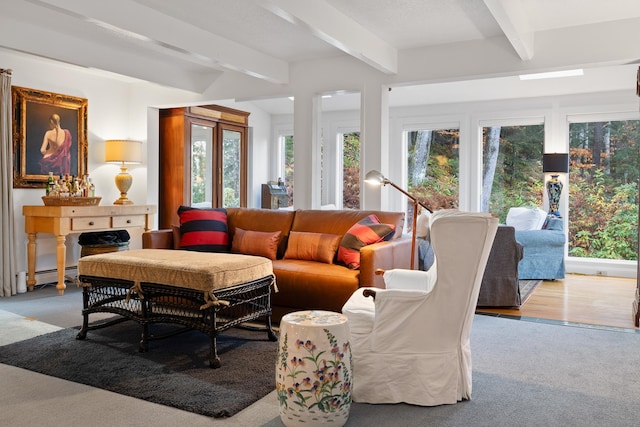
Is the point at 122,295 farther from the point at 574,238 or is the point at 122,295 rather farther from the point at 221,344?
the point at 574,238

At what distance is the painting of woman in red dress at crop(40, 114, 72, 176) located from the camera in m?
5.55

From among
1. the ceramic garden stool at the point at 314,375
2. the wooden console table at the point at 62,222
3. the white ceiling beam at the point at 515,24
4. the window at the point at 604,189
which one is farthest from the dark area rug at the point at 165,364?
the window at the point at 604,189

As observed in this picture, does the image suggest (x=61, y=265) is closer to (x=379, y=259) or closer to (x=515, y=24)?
(x=379, y=259)

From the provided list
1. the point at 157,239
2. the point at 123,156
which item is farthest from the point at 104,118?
the point at 157,239

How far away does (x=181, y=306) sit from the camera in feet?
10.8

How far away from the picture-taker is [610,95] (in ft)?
21.8

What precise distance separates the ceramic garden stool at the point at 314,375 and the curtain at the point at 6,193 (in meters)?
3.94

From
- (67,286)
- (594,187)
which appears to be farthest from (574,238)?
(67,286)

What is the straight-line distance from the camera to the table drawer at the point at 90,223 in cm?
522

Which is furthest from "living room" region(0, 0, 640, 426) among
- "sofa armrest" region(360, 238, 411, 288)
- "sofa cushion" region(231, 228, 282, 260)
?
"sofa cushion" region(231, 228, 282, 260)

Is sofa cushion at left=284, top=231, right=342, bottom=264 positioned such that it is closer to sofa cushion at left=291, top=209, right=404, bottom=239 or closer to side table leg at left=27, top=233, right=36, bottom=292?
sofa cushion at left=291, top=209, right=404, bottom=239

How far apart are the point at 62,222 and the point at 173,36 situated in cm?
210

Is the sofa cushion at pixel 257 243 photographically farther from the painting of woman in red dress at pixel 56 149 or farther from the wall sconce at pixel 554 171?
the wall sconce at pixel 554 171

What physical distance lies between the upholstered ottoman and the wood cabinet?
125 inches
